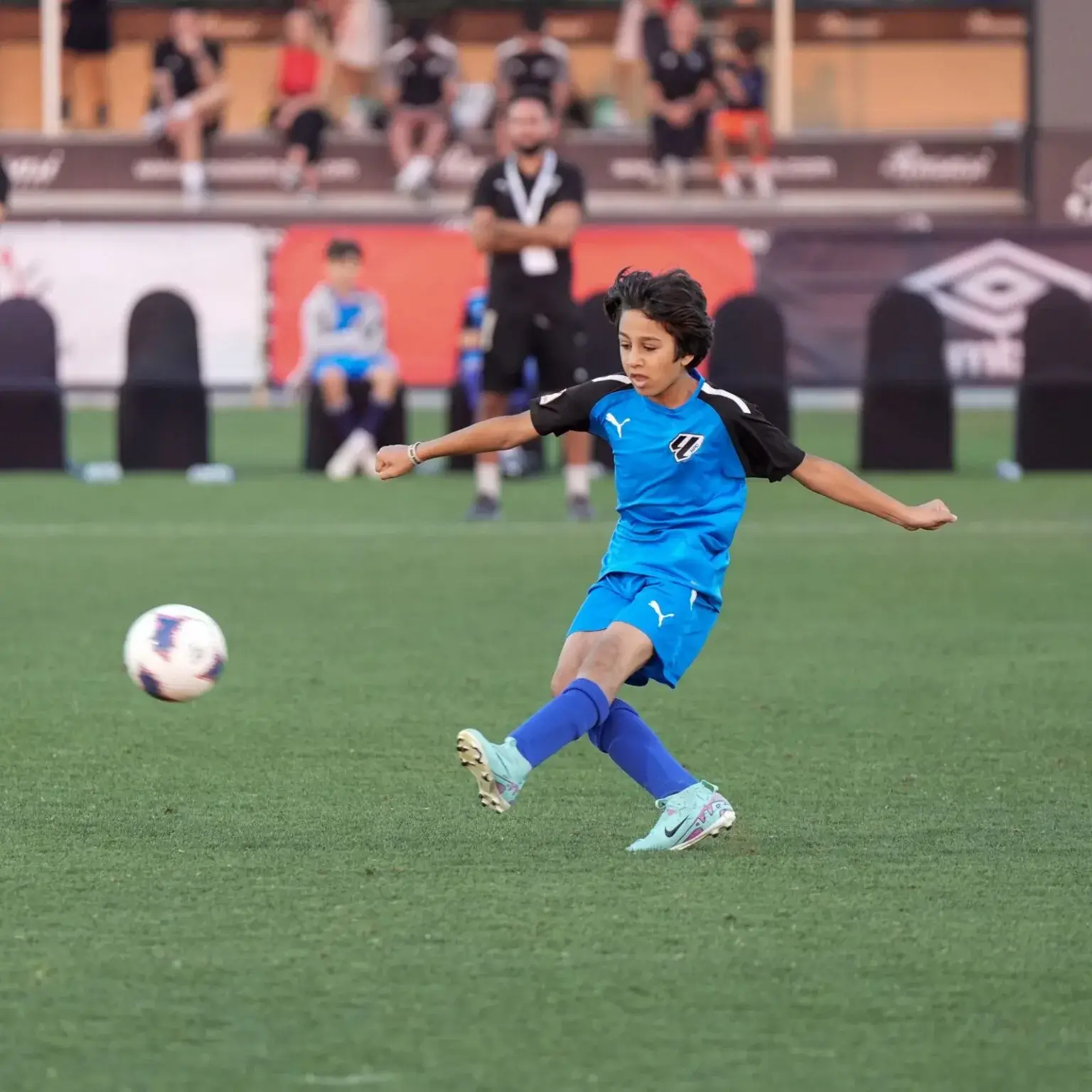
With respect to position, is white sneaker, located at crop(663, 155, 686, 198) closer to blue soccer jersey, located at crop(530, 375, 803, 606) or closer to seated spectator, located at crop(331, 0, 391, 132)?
seated spectator, located at crop(331, 0, 391, 132)

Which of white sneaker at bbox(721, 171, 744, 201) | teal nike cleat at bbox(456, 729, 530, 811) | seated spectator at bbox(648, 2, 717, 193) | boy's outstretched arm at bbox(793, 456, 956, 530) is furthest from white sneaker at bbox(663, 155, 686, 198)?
teal nike cleat at bbox(456, 729, 530, 811)

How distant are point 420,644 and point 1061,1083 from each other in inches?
A: 212

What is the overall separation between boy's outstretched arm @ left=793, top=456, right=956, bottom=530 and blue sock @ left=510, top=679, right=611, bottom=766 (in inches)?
27.0

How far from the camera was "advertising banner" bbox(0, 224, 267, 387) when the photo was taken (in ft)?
64.5

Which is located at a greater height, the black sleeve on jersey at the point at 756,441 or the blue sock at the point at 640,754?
the black sleeve on jersey at the point at 756,441

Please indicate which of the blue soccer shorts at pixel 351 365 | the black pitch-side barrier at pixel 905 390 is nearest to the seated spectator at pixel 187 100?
the blue soccer shorts at pixel 351 365

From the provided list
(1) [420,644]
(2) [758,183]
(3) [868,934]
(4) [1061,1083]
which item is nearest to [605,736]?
(3) [868,934]

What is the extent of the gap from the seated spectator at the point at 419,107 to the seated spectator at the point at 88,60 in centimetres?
328

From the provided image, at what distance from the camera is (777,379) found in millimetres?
15641

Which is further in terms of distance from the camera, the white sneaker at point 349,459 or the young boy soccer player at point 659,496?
the white sneaker at point 349,459

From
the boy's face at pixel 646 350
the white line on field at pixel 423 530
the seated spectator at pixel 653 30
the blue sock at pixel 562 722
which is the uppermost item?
→ the seated spectator at pixel 653 30

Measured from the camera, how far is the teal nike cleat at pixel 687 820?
5.59 meters

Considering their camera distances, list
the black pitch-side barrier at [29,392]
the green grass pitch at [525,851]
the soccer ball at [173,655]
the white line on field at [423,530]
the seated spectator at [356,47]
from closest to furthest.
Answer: the green grass pitch at [525,851], the soccer ball at [173,655], the white line on field at [423,530], the black pitch-side barrier at [29,392], the seated spectator at [356,47]

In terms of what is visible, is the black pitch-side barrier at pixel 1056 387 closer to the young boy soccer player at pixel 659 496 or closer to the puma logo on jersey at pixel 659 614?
the young boy soccer player at pixel 659 496
